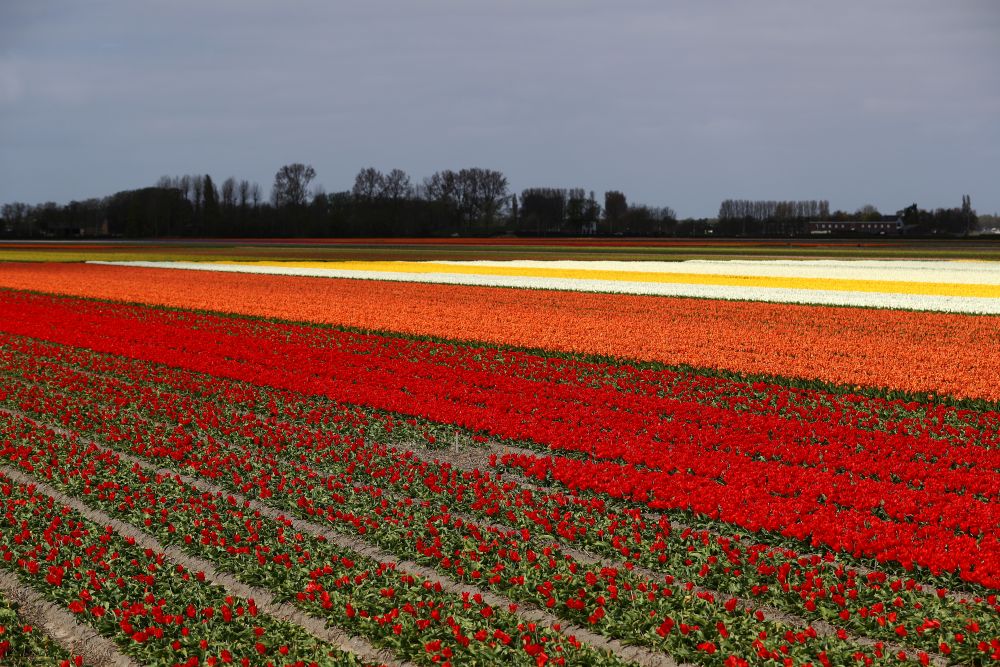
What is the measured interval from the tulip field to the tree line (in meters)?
104

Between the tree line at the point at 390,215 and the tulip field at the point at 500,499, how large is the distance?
103549mm

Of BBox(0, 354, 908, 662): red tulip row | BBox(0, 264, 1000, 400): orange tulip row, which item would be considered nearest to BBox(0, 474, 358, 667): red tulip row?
BBox(0, 354, 908, 662): red tulip row

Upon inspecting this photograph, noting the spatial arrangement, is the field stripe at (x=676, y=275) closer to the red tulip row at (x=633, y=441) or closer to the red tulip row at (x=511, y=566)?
the red tulip row at (x=633, y=441)

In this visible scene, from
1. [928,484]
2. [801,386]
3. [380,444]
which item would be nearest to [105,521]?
[380,444]

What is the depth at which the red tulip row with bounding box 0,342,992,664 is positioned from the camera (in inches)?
262

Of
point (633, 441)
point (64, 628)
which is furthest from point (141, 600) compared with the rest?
point (633, 441)

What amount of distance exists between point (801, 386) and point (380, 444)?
7.38m

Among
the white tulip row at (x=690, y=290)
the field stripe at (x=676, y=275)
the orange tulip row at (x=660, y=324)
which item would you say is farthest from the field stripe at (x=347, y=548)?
the field stripe at (x=676, y=275)

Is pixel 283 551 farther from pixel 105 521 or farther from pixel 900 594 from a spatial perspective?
pixel 900 594

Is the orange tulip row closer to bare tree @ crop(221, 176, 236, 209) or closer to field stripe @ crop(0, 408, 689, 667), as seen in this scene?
field stripe @ crop(0, 408, 689, 667)

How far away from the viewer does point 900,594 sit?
22.6 feet

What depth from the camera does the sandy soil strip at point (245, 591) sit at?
6.38 metres

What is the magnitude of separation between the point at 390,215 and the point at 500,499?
119 meters

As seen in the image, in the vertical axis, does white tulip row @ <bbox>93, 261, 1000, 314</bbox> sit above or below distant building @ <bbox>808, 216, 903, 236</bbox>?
below
